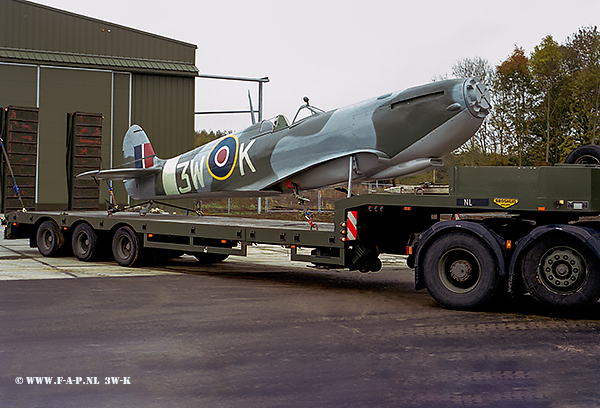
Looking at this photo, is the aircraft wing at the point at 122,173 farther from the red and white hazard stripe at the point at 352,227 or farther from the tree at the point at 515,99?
the tree at the point at 515,99

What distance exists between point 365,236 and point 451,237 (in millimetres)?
1629

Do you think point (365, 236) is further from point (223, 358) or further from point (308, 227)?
point (223, 358)

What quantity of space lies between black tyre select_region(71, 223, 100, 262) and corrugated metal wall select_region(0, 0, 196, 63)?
1496 cm

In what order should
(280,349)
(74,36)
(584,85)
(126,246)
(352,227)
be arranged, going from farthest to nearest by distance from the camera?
(584,85)
(74,36)
(126,246)
(352,227)
(280,349)

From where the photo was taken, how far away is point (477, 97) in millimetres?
8219

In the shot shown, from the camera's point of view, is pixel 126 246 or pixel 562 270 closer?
pixel 562 270

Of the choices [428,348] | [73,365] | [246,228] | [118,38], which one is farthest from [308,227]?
[118,38]

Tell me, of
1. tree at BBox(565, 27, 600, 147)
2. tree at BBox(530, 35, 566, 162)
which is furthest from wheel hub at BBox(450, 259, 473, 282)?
tree at BBox(530, 35, 566, 162)

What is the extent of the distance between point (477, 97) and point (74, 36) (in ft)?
72.0

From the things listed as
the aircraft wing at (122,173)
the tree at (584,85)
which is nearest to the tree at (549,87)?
the tree at (584,85)

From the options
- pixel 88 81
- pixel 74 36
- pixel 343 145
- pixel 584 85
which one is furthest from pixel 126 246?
pixel 584 85

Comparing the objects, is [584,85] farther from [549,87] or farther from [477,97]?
[477,97]

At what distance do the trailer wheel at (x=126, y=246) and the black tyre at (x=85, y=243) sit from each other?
641 millimetres

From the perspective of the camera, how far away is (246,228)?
9.96 metres
